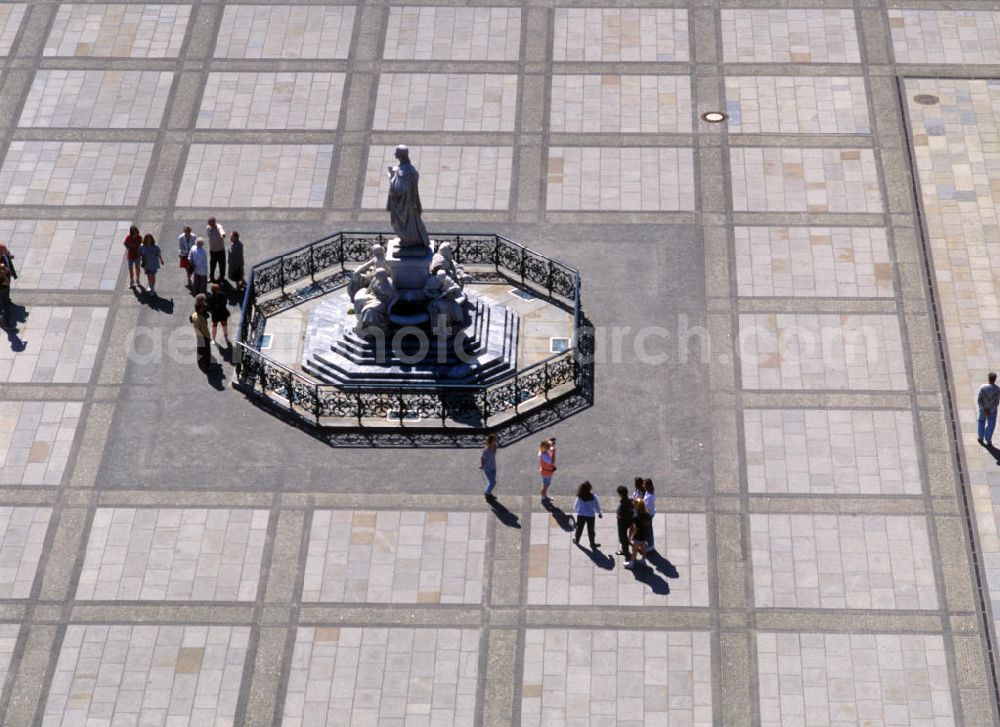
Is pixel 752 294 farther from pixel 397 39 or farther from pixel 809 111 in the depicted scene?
pixel 397 39

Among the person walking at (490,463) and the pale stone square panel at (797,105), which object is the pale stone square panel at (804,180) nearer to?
the pale stone square panel at (797,105)

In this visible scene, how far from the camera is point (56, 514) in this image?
3769 cm

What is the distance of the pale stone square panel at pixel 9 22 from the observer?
51.0m

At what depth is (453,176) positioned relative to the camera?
46.3 m

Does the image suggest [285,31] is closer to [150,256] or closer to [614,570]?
[150,256]

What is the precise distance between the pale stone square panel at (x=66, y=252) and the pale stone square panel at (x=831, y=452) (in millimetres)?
14665

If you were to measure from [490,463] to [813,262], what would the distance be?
1042 cm

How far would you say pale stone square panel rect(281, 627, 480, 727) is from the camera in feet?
111

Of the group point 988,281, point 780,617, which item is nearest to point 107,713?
point 780,617

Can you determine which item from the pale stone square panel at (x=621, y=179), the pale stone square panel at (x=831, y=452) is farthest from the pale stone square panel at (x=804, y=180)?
the pale stone square panel at (x=831, y=452)

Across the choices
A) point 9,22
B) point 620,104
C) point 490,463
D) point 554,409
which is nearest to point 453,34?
point 620,104

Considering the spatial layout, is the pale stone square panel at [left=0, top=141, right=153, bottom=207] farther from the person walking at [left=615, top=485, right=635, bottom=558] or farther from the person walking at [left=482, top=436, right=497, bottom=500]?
the person walking at [left=615, top=485, right=635, bottom=558]

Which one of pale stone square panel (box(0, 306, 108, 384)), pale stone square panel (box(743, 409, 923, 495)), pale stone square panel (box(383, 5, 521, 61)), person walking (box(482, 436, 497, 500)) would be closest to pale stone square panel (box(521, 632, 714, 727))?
person walking (box(482, 436, 497, 500))

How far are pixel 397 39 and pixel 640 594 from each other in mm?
20026
